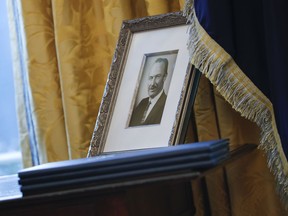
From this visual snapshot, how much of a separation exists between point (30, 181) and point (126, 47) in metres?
0.51

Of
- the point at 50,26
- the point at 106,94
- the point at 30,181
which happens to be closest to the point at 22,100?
the point at 50,26

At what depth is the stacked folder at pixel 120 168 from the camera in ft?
2.61

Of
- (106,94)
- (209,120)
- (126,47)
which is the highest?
(126,47)

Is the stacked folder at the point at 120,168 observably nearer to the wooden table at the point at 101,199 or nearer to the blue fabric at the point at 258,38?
the wooden table at the point at 101,199

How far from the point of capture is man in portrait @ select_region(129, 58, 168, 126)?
1.18 metres

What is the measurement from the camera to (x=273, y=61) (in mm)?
1104

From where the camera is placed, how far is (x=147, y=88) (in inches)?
47.9

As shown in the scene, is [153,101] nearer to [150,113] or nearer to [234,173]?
[150,113]

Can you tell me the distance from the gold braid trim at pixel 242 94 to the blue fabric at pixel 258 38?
1 cm

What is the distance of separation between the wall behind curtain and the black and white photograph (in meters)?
0.20

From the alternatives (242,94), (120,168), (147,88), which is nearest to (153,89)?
(147,88)

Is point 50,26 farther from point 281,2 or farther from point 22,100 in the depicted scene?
point 281,2

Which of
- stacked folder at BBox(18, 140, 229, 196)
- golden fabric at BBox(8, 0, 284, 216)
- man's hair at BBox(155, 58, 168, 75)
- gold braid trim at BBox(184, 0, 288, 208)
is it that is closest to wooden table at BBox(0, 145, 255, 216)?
stacked folder at BBox(18, 140, 229, 196)

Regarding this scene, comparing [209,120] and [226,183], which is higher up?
[209,120]
